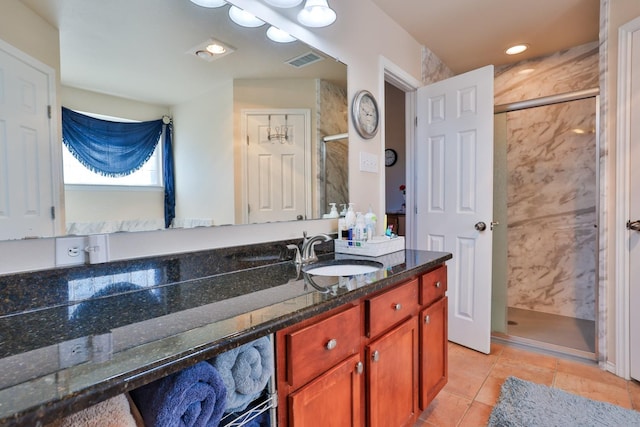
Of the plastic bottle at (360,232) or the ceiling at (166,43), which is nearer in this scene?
the ceiling at (166,43)

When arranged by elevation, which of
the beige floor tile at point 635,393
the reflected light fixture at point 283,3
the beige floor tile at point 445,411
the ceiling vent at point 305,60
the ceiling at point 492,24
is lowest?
the beige floor tile at point 445,411

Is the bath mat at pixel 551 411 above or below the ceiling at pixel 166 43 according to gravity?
below

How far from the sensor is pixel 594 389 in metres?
1.87

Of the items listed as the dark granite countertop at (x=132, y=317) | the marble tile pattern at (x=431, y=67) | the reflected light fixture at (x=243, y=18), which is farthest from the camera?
the marble tile pattern at (x=431, y=67)

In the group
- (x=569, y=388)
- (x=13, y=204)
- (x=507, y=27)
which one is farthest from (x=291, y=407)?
(x=507, y=27)

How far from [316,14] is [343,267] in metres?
1.18

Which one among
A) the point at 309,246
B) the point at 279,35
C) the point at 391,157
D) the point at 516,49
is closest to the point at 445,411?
the point at 309,246

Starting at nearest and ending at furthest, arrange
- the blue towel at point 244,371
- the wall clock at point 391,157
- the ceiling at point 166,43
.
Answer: the blue towel at point 244,371 → the ceiling at point 166,43 → the wall clock at point 391,157

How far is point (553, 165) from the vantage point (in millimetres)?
3004

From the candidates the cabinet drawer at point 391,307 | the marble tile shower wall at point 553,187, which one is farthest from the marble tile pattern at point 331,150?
the marble tile shower wall at point 553,187

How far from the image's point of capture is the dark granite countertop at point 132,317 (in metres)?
0.50

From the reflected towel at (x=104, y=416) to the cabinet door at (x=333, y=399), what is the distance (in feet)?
1.30

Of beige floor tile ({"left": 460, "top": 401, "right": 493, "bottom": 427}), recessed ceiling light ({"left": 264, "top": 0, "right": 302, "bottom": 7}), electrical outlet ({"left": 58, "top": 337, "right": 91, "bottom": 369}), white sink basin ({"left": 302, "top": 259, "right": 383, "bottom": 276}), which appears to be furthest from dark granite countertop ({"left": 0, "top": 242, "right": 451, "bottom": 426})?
recessed ceiling light ({"left": 264, "top": 0, "right": 302, "bottom": 7})

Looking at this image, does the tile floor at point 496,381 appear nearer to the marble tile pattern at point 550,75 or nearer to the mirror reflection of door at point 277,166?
the mirror reflection of door at point 277,166
